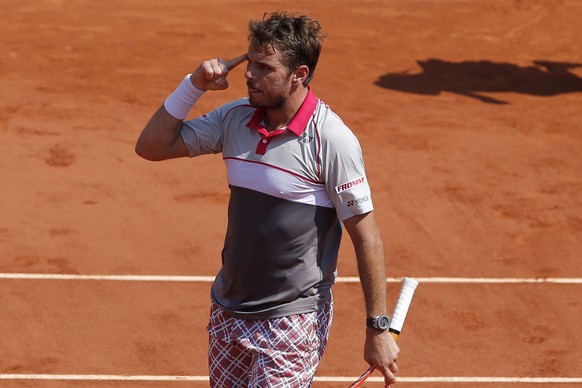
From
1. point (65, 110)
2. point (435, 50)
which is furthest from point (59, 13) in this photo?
point (435, 50)

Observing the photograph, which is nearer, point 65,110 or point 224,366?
point 224,366

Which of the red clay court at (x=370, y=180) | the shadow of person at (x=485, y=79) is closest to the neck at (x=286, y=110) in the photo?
the red clay court at (x=370, y=180)

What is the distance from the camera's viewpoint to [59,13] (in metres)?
19.0

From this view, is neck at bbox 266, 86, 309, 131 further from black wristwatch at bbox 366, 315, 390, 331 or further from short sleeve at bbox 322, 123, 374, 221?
black wristwatch at bbox 366, 315, 390, 331

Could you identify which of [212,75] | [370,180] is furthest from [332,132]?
[370,180]

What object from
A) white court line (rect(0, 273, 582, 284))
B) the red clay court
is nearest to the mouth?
the red clay court

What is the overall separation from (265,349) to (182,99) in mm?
1232

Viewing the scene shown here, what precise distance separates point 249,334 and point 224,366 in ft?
0.78

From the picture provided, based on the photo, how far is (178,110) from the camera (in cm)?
505

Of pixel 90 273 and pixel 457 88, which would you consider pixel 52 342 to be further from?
pixel 457 88

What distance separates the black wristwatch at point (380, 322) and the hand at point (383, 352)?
21 mm

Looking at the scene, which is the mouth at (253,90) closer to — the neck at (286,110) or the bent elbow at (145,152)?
the neck at (286,110)

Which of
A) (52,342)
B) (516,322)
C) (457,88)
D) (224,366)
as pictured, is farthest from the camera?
(457,88)

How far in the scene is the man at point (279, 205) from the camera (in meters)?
4.85
